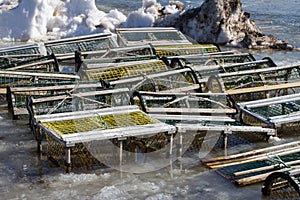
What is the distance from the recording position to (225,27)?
15719mm

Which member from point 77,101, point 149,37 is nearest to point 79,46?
point 149,37

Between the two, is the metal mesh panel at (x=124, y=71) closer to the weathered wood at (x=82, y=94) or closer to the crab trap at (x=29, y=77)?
the crab trap at (x=29, y=77)

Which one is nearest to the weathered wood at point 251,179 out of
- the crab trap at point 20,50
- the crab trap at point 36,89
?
the crab trap at point 36,89

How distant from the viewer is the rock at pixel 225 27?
50.9ft

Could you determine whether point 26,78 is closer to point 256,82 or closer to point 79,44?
point 79,44

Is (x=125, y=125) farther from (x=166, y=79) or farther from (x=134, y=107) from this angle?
(x=166, y=79)

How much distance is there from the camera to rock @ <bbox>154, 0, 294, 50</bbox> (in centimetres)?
1552

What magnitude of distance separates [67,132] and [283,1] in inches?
776

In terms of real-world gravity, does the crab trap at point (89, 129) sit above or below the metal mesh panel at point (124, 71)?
below

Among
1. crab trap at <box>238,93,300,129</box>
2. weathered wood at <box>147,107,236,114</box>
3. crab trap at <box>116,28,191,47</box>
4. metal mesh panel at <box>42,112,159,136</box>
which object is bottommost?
crab trap at <box>238,93,300,129</box>

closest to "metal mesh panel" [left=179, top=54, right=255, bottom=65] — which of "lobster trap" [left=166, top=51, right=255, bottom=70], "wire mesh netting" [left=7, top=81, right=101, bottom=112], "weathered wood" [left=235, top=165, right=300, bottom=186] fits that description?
"lobster trap" [left=166, top=51, right=255, bottom=70]

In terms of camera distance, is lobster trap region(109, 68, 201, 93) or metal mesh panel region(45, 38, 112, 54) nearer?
lobster trap region(109, 68, 201, 93)

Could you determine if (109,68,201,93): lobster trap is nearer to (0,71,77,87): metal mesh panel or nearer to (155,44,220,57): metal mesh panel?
(0,71,77,87): metal mesh panel

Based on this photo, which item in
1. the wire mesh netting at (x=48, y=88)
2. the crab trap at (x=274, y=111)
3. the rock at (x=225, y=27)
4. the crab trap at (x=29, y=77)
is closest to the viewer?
the crab trap at (x=274, y=111)
